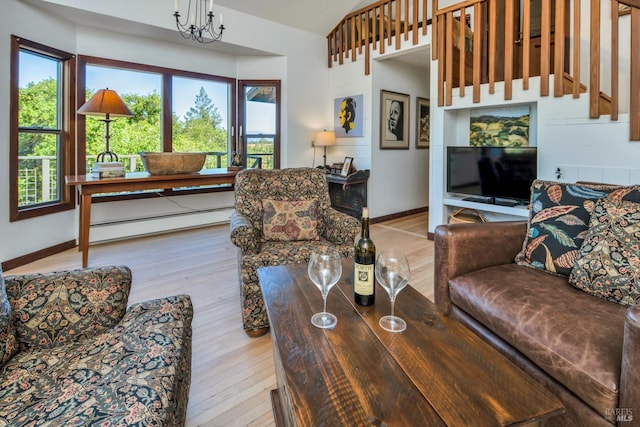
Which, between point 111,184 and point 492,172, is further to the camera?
point 492,172

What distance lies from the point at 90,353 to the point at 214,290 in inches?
68.5

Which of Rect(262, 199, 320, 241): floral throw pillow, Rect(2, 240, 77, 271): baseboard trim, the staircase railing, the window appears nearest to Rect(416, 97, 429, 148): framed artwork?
the staircase railing

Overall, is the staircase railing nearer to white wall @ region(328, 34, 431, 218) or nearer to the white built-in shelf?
white wall @ region(328, 34, 431, 218)

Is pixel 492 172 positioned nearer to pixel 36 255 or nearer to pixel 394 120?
pixel 394 120

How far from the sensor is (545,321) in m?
1.29

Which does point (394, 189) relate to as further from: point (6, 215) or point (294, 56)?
point (6, 215)

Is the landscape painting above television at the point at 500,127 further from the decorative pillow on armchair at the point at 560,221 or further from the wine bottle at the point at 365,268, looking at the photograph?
the wine bottle at the point at 365,268

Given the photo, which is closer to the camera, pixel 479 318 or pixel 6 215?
pixel 479 318

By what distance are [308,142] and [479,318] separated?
4.42 m

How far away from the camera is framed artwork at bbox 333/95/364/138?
523cm

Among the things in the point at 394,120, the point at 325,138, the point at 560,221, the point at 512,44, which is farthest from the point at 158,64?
the point at 560,221

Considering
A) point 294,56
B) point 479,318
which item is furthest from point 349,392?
point 294,56

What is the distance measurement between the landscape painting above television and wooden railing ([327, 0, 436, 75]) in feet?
4.20

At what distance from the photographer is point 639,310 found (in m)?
0.95
